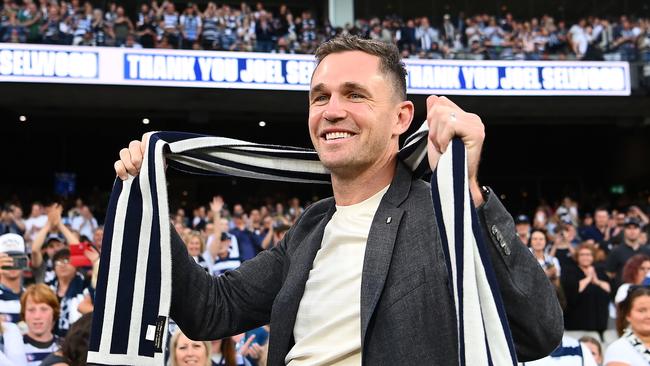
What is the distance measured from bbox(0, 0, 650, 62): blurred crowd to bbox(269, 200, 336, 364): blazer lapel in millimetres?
13060

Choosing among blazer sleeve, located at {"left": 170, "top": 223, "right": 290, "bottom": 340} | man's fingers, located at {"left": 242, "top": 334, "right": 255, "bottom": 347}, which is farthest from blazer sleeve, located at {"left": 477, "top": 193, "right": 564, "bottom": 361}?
man's fingers, located at {"left": 242, "top": 334, "right": 255, "bottom": 347}

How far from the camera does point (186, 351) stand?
4590 mm

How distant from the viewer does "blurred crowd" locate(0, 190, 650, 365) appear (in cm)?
469

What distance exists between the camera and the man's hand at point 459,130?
1687 mm

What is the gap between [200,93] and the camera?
16422 mm

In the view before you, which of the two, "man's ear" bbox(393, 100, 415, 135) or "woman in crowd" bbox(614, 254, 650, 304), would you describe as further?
"woman in crowd" bbox(614, 254, 650, 304)

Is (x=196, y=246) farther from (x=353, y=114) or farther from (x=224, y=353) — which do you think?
(x=353, y=114)

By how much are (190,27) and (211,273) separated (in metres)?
10.1

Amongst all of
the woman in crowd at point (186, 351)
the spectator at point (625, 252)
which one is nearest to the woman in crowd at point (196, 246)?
the woman in crowd at point (186, 351)

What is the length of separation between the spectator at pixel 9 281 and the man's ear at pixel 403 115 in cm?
421

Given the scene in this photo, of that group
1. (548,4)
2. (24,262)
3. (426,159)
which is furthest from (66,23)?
(426,159)

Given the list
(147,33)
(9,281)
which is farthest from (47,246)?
(147,33)

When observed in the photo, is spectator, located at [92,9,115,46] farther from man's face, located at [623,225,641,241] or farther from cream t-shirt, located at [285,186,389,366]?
cream t-shirt, located at [285,186,389,366]

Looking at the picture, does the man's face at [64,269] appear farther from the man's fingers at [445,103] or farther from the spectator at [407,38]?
the spectator at [407,38]
